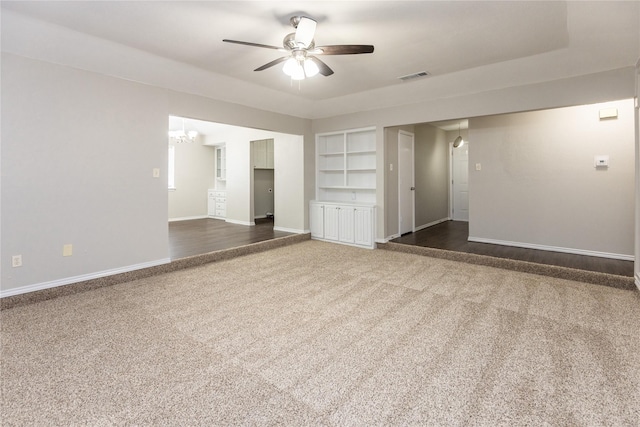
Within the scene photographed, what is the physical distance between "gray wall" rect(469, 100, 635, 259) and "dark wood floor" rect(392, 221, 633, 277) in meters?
0.25

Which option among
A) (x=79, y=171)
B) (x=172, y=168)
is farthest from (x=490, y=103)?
(x=172, y=168)

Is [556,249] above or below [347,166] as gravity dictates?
below

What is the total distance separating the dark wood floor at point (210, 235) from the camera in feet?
17.0

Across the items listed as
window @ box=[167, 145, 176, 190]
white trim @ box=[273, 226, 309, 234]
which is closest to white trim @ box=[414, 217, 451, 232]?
white trim @ box=[273, 226, 309, 234]

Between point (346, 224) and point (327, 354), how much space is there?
3898 millimetres

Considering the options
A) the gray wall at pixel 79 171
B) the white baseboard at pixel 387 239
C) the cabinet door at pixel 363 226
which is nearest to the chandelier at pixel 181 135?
the gray wall at pixel 79 171

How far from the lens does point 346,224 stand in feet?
19.9

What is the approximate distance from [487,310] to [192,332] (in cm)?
268

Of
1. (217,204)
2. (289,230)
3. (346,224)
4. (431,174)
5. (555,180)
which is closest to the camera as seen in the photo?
(555,180)

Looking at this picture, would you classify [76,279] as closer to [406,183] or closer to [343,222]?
[343,222]

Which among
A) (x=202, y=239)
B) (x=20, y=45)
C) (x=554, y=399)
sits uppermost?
(x=20, y=45)

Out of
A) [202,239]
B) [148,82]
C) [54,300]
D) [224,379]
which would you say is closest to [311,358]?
[224,379]

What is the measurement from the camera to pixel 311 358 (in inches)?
87.9

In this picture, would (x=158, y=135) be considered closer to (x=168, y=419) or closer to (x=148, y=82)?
(x=148, y=82)
